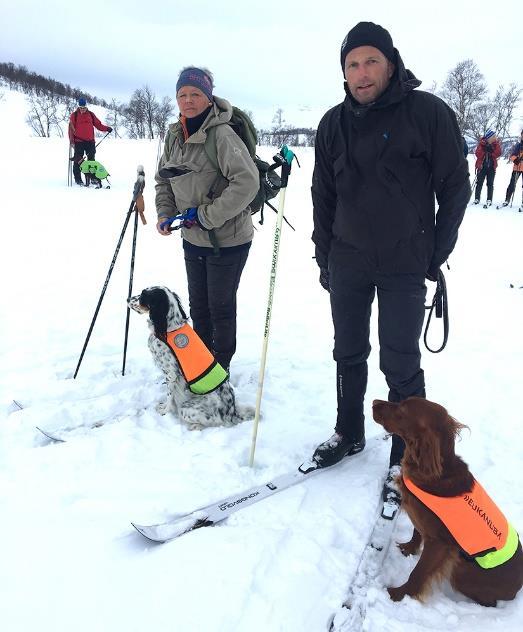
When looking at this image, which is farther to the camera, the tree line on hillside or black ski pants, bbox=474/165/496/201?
the tree line on hillside

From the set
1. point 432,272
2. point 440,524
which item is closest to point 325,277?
point 432,272

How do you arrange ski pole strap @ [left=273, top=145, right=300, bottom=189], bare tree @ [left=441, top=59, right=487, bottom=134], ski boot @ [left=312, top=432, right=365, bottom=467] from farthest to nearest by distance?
bare tree @ [left=441, top=59, right=487, bottom=134] → ski boot @ [left=312, top=432, right=365, bottom=467] → ski pole strap @ [left=273, top=145, right=300, bottom=189]

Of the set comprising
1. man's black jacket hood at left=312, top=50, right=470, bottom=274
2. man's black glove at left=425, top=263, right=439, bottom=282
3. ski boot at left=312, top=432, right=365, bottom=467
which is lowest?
ski boot at left=312, top=432, right=365, bottom=467

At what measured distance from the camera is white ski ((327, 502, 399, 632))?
2.00 meters

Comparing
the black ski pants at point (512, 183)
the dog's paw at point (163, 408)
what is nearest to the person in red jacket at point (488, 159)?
the black ski pants at point (512, 183)

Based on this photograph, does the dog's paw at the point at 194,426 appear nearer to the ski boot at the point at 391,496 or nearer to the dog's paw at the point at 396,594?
the ski boot at the point at 391,496

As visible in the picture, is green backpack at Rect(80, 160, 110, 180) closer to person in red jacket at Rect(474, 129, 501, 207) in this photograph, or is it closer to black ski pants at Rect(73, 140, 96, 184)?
black ski pants at Rect(73, 140, 96, 184)

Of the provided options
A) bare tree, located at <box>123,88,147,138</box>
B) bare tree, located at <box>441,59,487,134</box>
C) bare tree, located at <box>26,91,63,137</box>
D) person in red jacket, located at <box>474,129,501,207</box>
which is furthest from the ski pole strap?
bare tree, located at <box>123,88,147,138</box>

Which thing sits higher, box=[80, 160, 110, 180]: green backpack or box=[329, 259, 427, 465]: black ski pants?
box=[80, 160, 110, 180]: green backpack

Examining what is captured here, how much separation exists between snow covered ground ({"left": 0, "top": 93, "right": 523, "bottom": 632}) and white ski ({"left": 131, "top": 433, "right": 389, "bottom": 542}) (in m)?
A: 0.06

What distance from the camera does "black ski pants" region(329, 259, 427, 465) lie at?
8.32 feet

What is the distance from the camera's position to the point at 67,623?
1946 millimetres

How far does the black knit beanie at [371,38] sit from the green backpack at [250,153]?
1.12 m


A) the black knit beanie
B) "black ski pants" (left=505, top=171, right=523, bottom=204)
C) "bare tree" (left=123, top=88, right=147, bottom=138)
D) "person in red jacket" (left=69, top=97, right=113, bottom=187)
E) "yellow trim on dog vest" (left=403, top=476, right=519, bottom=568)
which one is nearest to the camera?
"yellow trim on dog vest" (left=403, top=476, right=519, bottom=568)
